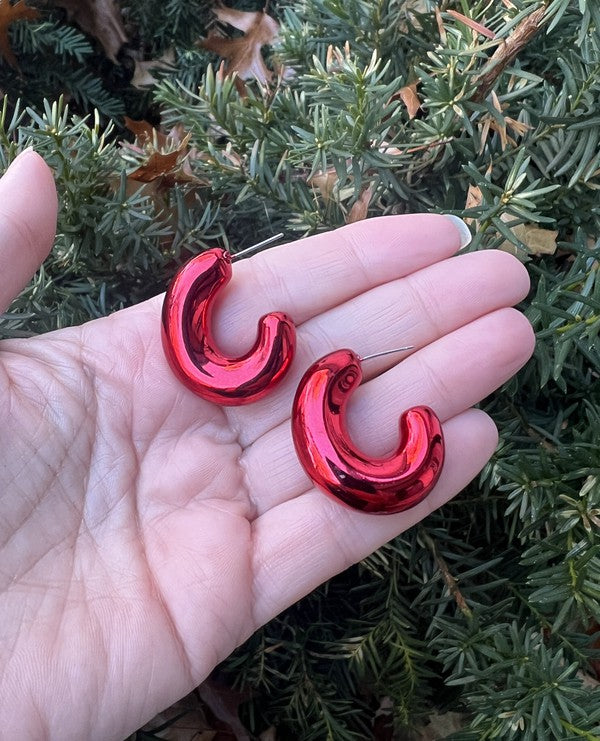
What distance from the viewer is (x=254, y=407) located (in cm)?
180

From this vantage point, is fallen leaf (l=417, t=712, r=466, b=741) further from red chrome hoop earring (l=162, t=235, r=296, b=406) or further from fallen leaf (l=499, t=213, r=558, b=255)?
fallen leaf (l=499, t=213, r=558, b=255)

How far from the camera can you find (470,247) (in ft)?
5.78

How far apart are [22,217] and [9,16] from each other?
101 centimetres

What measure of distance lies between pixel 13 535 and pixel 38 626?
0.18 meters

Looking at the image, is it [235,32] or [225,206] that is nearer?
[225,206]

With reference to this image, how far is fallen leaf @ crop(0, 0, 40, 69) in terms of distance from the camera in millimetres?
2111

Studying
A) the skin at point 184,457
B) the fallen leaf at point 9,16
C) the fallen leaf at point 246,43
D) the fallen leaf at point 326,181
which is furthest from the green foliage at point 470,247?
the fallen leaf at point 9,16

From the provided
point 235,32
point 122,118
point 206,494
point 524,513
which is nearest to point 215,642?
point 206,494

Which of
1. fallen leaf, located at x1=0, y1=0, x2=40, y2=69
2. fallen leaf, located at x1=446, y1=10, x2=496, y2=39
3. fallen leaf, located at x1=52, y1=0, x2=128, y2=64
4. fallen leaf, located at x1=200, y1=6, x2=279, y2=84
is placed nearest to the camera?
fallen leaf, located at x1=446, y1=10, x2=496, y2=39

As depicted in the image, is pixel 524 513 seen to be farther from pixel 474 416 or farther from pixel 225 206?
pixel 225 206

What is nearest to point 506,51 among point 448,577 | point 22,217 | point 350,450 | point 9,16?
point 350,450

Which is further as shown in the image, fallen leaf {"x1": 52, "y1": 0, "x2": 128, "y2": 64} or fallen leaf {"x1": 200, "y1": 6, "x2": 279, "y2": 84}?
fallen leaf {"x1": 52, "y1": 0, "x2": 128, "y2": 64}

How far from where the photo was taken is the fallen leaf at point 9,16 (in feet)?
6.93

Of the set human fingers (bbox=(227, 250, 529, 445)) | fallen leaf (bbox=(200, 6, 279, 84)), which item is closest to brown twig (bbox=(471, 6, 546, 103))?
human fingers (bbox=(227, 250, 529, 445))
